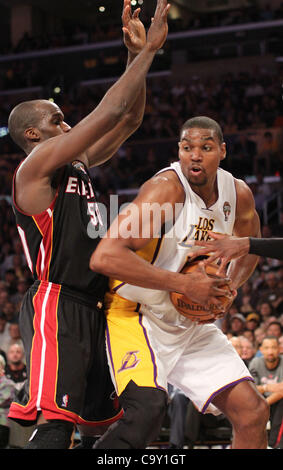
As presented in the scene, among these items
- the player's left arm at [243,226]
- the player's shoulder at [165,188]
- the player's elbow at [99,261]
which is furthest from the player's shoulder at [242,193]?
the player's elbow at [99,261]

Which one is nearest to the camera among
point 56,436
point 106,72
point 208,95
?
point 56,436

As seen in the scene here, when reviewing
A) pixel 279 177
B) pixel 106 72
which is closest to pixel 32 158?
pixel 279 177

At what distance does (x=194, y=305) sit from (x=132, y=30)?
1.60m

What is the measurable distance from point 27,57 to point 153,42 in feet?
56.8

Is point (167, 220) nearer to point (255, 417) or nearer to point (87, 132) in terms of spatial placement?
point (87, 132)

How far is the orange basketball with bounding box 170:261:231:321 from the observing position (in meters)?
3.26

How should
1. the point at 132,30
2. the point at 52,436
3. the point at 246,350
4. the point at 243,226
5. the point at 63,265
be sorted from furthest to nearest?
the point at 246,350 < the point at 243,226 < the point at 132,30 < the point at 63,265 < the point at 52,436

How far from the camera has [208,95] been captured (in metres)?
16.1

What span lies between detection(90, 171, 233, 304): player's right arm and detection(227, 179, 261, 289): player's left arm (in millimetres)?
621

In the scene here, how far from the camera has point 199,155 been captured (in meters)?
3.40

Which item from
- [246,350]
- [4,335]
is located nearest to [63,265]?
[246,350]

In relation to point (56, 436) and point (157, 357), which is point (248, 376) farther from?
point (56, 436)

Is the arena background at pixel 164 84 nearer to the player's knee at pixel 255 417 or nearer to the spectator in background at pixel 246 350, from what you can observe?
the spectator in background at pixel 246 350

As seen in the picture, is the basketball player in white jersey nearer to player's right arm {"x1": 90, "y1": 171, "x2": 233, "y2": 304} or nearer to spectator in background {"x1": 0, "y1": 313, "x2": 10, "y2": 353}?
player's right arm {"x1": 90, "y1": 171, "x2": 233, "y2": 304}
